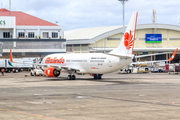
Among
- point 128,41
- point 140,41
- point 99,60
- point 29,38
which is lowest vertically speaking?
point 99,60

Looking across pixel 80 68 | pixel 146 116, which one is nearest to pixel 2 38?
pixel 80 68

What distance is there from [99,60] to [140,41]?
74.0 meters

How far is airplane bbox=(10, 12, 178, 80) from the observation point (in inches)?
1499

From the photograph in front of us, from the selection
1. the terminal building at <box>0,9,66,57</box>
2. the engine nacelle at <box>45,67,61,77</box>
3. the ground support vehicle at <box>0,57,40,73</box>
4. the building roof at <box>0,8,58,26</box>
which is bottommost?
the engine nacelle at <box>45,67,61,77</box>

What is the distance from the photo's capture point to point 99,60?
4181cm

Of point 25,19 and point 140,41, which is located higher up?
point 25,19

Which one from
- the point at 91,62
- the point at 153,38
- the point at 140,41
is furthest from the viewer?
the point at 140,41

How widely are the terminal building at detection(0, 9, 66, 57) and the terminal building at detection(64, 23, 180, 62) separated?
1361 cm

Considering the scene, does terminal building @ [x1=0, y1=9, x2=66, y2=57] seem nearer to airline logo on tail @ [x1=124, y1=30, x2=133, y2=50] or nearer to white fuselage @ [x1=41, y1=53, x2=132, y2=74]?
white fuselage @ [x1=41, y1=53, x2=132, y2=74]

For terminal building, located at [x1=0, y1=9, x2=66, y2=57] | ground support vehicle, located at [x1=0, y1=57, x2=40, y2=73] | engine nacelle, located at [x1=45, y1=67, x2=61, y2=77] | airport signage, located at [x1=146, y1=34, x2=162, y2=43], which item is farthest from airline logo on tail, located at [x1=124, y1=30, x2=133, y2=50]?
airport signage, located at [x1=146, y1=34, x2=162, y2=43]

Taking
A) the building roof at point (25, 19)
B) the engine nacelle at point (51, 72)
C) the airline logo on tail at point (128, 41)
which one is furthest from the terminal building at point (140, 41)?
the airline logo on tail at point (128, 41)

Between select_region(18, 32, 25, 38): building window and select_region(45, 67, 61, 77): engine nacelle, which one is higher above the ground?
select_region(18, 32, 25, 38): building window

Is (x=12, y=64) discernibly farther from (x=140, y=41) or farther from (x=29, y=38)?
(x=140, y=41)

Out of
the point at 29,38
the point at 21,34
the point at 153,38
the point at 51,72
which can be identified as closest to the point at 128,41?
the point at 51,72
